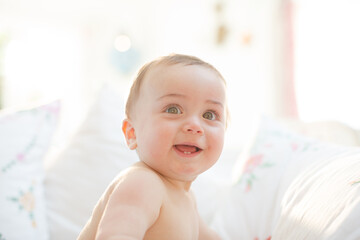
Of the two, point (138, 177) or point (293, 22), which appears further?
point (293, 22)

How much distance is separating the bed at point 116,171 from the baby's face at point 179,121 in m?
0.25

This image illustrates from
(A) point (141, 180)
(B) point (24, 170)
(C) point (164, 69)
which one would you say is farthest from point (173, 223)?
(B) point (24, 170)

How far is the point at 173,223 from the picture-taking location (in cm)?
75

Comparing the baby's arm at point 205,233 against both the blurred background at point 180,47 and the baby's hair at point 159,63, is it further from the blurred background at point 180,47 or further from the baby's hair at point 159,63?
the blurred background at point 180,47

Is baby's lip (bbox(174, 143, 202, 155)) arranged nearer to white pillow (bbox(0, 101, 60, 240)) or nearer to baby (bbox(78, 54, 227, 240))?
baby (bbox(78, 54, 227, 240))

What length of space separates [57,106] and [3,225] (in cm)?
55

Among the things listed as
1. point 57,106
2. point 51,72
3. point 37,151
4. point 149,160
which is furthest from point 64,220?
point 51,72

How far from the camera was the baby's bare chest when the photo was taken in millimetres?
734

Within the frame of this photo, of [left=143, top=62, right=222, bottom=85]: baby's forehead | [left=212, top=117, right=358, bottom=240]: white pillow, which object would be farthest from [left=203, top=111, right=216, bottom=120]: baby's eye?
[left=212, top=117, right=358, bottom=240]: white pillow

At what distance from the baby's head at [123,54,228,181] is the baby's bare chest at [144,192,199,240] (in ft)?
0.23

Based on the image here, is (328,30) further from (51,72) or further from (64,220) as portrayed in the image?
(51,72)

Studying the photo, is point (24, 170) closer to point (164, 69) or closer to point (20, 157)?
point (20, 157)

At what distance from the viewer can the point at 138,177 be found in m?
0.72

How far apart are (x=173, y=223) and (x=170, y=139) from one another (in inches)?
7.4
